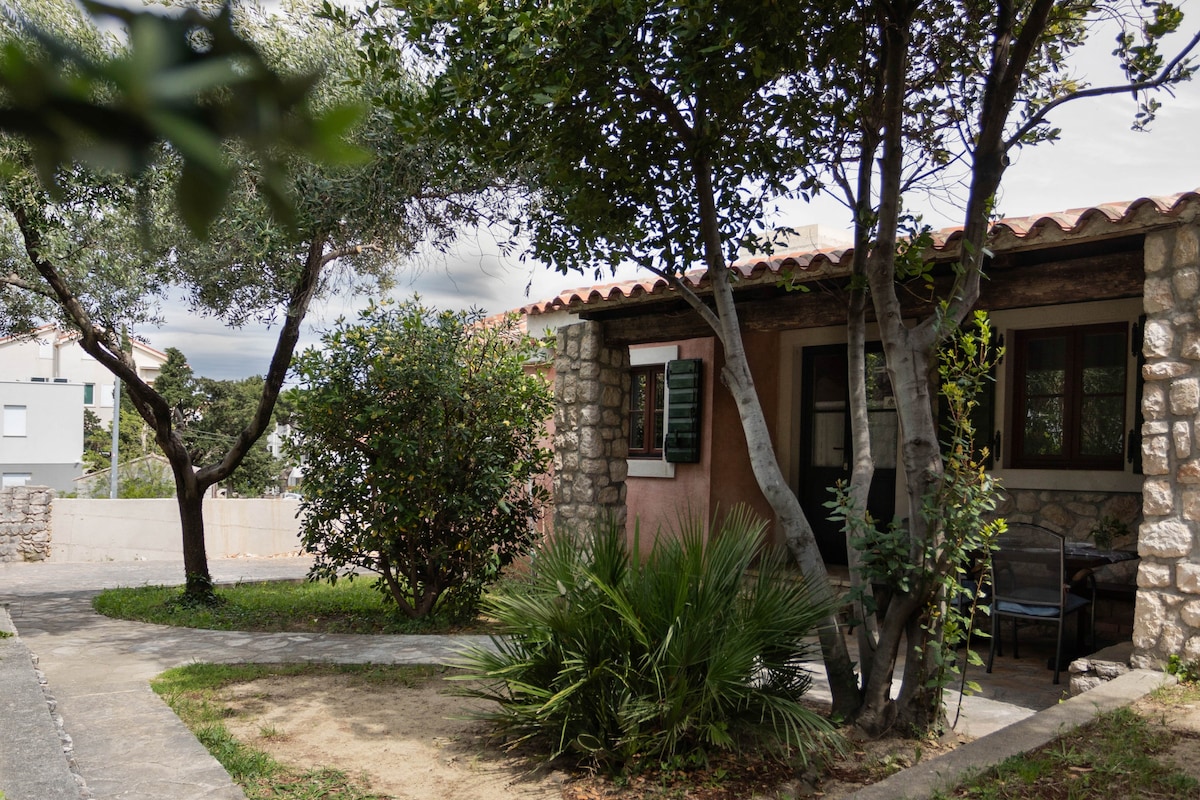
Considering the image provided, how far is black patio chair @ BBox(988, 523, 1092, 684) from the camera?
20.1ft

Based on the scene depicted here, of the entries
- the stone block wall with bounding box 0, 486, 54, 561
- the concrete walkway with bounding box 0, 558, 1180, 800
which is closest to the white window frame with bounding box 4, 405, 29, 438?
the stone block wall with bounding box 0, 486, 54, 561

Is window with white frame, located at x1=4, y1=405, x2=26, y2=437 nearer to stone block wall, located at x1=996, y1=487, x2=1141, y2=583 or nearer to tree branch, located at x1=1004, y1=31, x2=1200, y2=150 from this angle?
stone block wall, located at x1=996, y1=487, x2=1141, y2=583

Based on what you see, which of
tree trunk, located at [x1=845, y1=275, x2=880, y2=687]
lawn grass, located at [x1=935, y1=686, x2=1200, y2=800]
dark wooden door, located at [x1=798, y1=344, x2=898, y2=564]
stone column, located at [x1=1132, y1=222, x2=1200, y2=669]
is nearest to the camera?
lawn grass, located at [x1=935, y1=686, x2=1200, y2=800]

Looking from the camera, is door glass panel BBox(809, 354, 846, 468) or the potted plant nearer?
the potted plant

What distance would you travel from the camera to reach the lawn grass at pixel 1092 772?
3.49 meters

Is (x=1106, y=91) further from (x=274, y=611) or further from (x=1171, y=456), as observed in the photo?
(x=274, y=611)

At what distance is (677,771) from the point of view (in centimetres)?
419

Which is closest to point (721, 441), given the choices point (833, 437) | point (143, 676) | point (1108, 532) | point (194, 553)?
point (833, 437)

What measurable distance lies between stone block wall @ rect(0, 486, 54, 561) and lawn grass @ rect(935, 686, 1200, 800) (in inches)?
603

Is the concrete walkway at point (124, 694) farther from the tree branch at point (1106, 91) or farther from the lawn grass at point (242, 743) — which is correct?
the tree branch at point (1106, 91)

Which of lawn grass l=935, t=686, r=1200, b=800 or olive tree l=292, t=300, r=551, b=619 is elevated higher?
olive tree l=292, t=300, r=551, b=619

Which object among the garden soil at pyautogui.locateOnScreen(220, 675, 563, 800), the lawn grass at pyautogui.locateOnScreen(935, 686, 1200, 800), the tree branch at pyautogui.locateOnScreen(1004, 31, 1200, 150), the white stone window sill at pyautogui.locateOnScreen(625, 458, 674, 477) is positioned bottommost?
the garden soil at pyautogui.locateOnScreen(220, 675, 563, 800)

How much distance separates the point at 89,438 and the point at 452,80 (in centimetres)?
4461

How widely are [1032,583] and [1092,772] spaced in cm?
276
